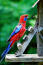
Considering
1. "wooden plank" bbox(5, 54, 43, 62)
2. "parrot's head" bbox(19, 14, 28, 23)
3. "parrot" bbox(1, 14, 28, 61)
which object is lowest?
"wooden plank" bbox(5, 54, 43, 62)

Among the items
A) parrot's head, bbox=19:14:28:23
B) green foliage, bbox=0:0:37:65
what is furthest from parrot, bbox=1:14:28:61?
green foliage, bbox=0:0:37:65

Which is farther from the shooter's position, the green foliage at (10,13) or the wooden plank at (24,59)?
the green foliage at (10,13)

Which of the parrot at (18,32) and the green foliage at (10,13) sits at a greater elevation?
the green foliage at (10,13)

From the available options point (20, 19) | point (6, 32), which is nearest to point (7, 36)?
point (6, 32)

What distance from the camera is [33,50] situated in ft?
11.1

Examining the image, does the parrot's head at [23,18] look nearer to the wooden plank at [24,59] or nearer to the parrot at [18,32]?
the parrot at [18,32]

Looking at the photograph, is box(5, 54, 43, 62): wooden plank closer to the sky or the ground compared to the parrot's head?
closer to the ground

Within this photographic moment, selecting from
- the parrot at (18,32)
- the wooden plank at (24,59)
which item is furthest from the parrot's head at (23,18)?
the wooden plank at (24,59)

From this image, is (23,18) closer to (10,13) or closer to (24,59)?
(10,13)

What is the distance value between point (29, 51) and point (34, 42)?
138 mm

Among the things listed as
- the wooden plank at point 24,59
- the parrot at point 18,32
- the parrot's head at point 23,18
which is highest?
the parrot's head at point 23,18

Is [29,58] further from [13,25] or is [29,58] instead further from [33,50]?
[33,50]

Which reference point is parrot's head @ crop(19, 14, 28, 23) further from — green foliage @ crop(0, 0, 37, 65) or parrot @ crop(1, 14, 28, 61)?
green foliage @ crop(0, 0, 37, 65)

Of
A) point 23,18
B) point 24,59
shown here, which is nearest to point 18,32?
point 23,18
